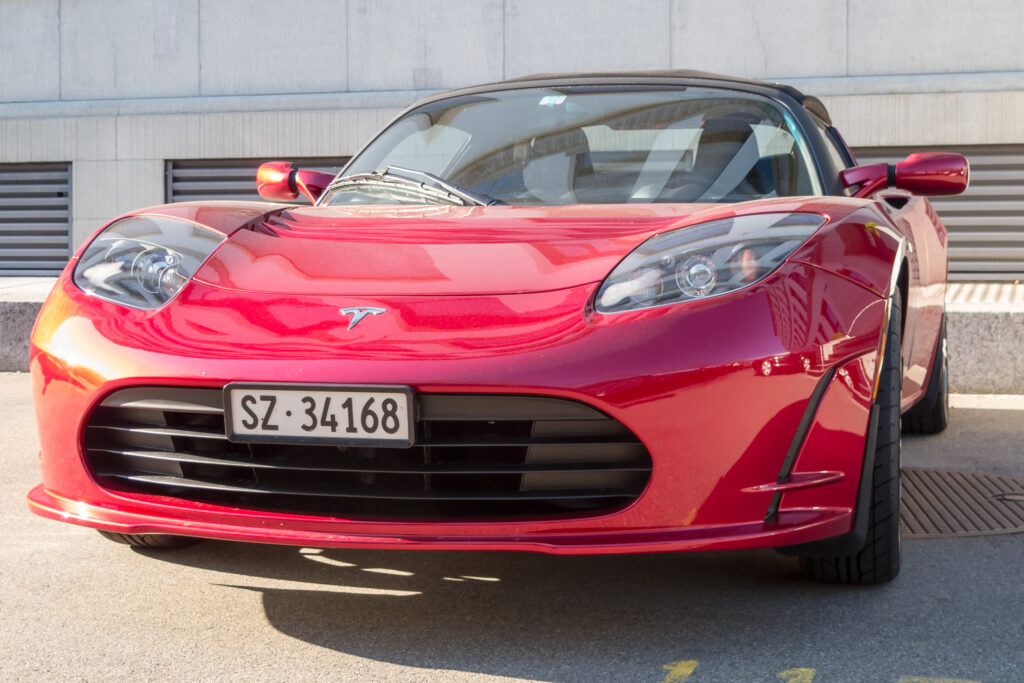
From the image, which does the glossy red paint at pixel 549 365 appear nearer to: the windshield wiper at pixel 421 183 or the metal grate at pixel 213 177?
the windshield wiper at pixel 421 183

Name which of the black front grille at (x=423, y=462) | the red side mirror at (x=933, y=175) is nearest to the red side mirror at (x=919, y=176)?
the red side mirror at (x=933, y=175)

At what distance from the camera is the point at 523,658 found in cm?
232

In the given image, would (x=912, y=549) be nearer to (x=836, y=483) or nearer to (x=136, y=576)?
(x=836, y=483)

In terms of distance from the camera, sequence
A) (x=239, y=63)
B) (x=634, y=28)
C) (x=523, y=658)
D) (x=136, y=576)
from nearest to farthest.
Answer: (x=523, y=658) < (x=136, y=576) < (x=634, y=28) < (x=239, y=63)

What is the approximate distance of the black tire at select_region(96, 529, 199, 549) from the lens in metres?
3.09

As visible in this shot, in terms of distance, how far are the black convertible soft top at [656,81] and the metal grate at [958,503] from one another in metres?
1.24

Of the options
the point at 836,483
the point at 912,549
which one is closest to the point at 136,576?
the point at 836,483

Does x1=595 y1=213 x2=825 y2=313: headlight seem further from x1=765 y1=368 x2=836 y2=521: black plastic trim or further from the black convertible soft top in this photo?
the black convertible soft top

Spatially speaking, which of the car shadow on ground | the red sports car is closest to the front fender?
the red sports car

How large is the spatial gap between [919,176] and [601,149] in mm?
967

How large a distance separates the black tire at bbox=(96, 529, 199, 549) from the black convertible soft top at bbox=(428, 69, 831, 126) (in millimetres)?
1724

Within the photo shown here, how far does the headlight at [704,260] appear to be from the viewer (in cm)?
237

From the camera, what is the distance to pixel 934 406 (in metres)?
4.82

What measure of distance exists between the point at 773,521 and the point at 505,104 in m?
1.91
